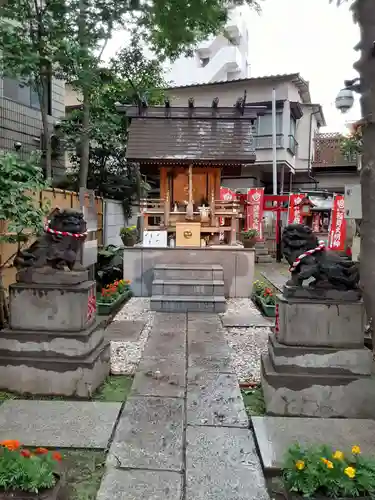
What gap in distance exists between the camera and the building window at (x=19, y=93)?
1259 cm

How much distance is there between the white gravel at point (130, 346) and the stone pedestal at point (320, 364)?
214cm

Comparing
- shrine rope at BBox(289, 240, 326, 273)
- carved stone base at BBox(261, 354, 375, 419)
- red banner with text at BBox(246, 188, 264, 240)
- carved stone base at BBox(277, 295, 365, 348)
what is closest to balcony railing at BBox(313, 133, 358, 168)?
red banner with text at BBox(246, 188, 264, 240)

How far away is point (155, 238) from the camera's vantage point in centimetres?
1209

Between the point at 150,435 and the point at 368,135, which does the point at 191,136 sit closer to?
the point at 368,135

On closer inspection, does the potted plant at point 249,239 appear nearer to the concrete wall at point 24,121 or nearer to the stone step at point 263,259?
the stone step at point 263,259

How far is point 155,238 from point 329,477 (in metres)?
9.90

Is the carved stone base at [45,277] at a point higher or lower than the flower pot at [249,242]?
lower

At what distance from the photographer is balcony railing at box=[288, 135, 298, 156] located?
22234 millimetres

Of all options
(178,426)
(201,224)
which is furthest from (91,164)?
(178,426)

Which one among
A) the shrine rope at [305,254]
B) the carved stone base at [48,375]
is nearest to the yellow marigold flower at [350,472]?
the shrine rope at [305,254]

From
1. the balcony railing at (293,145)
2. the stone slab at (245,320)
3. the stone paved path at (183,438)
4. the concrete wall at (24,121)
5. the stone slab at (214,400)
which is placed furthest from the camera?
the balcony railing at (293,145)

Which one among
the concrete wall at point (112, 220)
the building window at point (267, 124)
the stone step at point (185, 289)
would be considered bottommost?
the stone step at point (185, 289)

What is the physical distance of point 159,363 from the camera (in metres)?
5.64

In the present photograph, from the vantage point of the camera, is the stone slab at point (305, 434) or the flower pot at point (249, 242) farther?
the flower pot at point (249, 242)
